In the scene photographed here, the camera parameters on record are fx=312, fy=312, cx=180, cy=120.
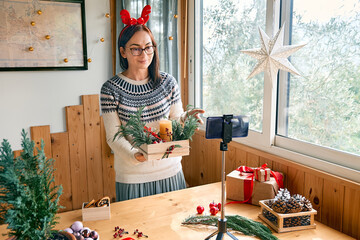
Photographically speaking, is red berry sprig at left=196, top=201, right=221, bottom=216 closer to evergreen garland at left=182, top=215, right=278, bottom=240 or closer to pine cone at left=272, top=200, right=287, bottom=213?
evergreen garland at left=182, top=215, right=278, bottom=240

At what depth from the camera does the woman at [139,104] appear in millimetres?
1819

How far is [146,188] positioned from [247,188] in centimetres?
63

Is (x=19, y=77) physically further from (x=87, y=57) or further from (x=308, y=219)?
(x=308, y=219)

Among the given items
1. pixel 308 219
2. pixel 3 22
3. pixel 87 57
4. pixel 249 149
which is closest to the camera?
pixel 308 219

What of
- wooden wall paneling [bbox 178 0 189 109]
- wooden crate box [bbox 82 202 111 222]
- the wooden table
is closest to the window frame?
the wooden table

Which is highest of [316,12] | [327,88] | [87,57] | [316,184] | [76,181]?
[316,12]

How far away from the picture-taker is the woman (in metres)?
1.82

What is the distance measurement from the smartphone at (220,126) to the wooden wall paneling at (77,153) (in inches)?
69.1

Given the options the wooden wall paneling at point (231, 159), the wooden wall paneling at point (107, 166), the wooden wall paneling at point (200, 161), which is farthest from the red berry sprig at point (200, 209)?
the wooden wall paneling at point (107, 166)

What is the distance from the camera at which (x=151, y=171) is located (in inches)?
75.7

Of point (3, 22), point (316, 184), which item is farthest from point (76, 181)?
point (316, 184)

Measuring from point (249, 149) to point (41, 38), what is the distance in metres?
1.81

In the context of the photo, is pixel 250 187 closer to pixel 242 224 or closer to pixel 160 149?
pixel 242 224

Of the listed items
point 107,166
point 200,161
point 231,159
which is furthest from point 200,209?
point 107,166
